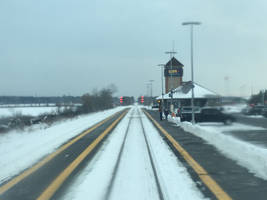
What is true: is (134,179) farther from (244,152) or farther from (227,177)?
(244,152)

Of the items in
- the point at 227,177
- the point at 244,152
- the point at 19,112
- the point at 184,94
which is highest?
the point at 184,94

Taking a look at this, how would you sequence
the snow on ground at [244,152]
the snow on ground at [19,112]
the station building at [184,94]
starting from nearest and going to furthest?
1. the snow on ground at [244,152]
2. the station building at [184,94]
3. the snow on ground at [19,112]

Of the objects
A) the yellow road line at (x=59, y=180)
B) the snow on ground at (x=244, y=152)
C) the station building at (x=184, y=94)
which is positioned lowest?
the yellow road line at (x=59, y=180)

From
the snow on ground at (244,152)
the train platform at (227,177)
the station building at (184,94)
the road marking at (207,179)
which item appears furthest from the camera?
the station building at (184,94)

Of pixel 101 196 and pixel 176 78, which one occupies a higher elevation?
pixel 176 78

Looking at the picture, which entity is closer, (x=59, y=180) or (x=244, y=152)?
(x=59, y=180)

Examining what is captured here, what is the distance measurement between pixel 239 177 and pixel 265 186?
889mm

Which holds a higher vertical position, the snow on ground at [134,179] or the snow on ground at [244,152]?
the snow on ground at [244,152]

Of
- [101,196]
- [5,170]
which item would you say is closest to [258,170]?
[101,196]

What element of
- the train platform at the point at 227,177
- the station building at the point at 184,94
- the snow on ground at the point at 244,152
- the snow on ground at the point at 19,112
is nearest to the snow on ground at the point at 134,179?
the train platform at the point at 227,177

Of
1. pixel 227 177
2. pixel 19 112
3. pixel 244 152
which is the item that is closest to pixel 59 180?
pixel 227 177

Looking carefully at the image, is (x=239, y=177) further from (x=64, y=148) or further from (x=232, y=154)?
(x=64, y=148)

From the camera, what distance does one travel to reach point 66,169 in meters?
8.77

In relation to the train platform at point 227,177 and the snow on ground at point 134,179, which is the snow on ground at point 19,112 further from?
the train platform at point 227,177
